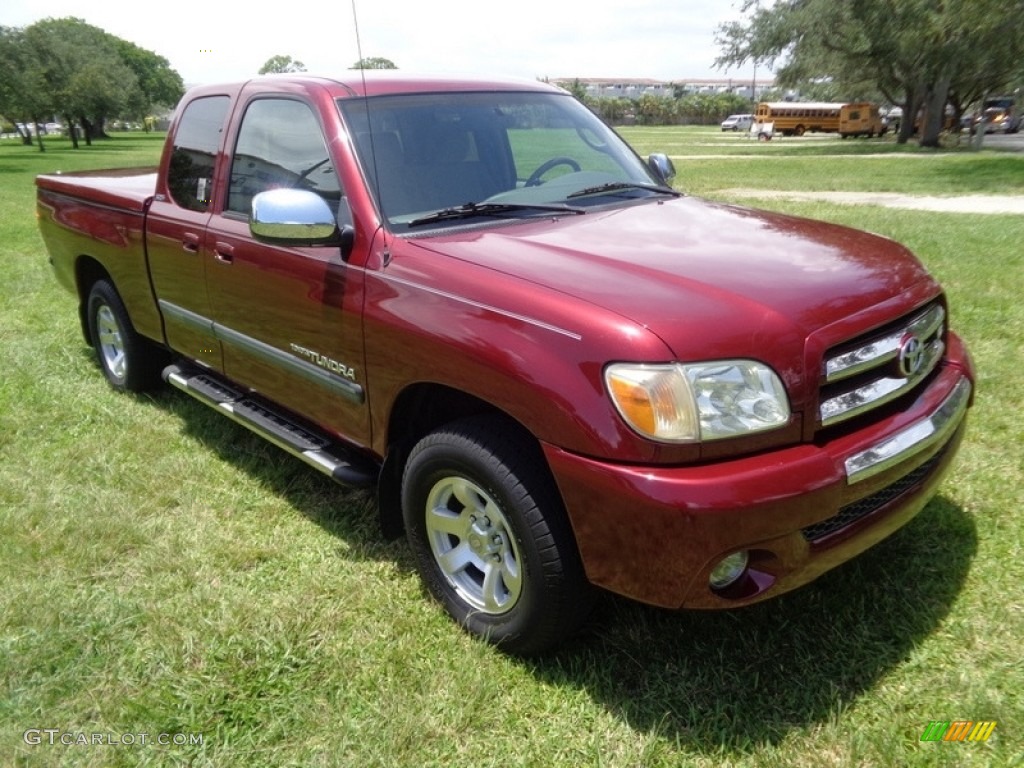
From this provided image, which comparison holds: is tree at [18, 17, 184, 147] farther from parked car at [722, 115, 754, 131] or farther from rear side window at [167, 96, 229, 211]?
parked car at [722, 115, 754, 131]

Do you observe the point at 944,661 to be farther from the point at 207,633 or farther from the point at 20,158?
the point at 20,158

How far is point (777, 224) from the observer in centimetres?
325

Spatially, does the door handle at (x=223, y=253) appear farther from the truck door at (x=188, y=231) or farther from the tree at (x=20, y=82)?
the tree at (x=20, y=82)

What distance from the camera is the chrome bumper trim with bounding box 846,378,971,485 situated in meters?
2.34

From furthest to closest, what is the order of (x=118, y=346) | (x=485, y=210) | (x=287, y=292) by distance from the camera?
(x=118, y=346)
(x=287, y=292)
(x=485, y=210)

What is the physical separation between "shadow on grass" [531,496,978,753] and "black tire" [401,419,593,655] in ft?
0.79

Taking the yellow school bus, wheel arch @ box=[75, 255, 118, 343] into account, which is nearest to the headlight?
wheel arch @ box=[75, 255, 118, 343]

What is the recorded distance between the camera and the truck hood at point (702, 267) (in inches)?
90.5

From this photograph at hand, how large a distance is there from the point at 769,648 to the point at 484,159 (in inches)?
84.0

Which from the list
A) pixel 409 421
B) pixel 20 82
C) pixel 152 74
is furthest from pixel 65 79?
pixel 409 421

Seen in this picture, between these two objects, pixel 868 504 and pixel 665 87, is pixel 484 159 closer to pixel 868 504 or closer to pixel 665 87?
pixel 868 504

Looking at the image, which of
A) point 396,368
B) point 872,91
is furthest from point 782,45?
point 396,368

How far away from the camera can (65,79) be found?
51.6 metres

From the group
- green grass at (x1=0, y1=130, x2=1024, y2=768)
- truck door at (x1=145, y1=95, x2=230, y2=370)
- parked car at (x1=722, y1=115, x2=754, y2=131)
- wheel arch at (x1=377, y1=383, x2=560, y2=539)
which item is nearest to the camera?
green grass at (x1=0, y1=130, x2=1024, y2=768)
